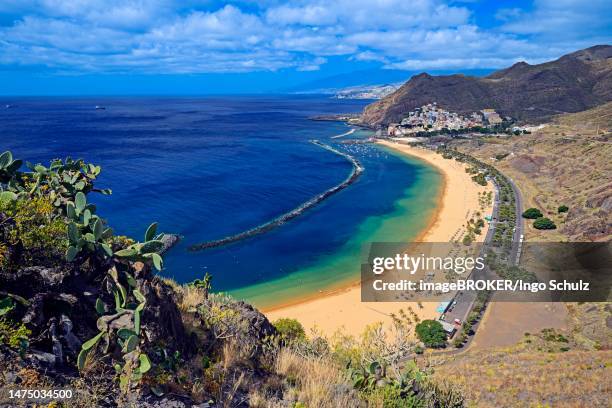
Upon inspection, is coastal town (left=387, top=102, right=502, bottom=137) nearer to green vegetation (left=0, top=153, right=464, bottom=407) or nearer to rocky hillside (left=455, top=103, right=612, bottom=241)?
rocky hillside (left=455, top=103, right=612, bottom=241)

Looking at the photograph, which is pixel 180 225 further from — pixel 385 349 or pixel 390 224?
pixel 385 349

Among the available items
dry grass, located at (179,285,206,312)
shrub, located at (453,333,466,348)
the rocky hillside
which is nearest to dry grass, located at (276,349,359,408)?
dry grass, located at (179,285,206,312)

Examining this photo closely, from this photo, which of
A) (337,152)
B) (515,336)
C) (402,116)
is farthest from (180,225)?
(402,116)

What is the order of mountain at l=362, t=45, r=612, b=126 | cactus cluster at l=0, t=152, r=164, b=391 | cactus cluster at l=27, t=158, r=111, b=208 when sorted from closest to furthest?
cactus cluster at l=0, t=152, r=164, b=391
cactus cluster at l=27, t=158, r=111, b=208
mountain at l=362, t=45, r=612, b=126

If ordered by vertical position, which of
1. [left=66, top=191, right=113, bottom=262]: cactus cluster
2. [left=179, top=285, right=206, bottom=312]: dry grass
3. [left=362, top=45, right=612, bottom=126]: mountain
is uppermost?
[left=362, top=45, right=612, bottom=126]: mountain

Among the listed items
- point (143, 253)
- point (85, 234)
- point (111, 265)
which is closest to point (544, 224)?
point (143, 253)

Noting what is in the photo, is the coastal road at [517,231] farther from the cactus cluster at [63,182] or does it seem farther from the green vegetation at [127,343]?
the cactus cluster at [63,182]
